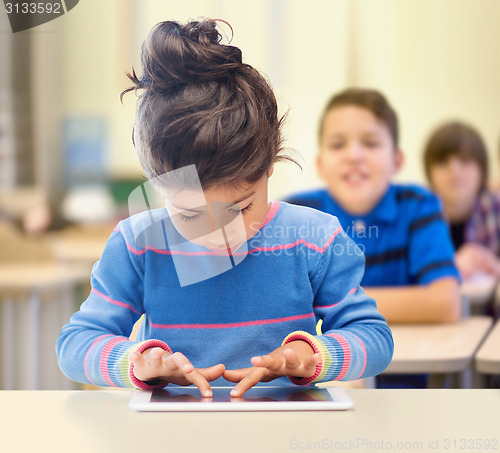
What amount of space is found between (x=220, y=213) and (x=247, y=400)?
0.18 metres

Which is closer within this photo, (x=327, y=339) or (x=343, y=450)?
(x=343, y=450)

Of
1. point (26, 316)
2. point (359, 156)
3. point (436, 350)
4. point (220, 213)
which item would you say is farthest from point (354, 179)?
point (26, 316)

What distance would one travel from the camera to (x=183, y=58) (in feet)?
2.22

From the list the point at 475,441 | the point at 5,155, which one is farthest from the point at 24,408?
the point at 5,155

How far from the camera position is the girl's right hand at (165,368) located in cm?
63

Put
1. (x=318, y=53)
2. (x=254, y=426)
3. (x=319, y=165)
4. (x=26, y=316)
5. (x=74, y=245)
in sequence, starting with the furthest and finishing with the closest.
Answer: (x=74, y=245) → (x=26, y=316) → (x=318, y=53) → (x=319, y=165) → (x=254, y=426)

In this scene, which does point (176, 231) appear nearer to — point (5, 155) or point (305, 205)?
point (305, 205)

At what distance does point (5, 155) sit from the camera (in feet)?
13.5

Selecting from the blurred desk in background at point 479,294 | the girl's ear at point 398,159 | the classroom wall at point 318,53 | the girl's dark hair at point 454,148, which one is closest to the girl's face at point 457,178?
the girl's dark hair at point 454,148

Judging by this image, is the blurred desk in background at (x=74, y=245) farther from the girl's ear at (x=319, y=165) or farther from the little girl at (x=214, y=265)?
the little girl at (x=214, y=265)

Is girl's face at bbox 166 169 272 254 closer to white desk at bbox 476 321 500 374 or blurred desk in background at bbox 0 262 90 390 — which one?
white desk at bbox 476 321 500 374

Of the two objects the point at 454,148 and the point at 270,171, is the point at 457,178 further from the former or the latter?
the point at 270,171

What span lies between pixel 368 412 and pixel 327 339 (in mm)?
120

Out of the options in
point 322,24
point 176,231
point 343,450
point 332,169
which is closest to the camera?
point 343,450
